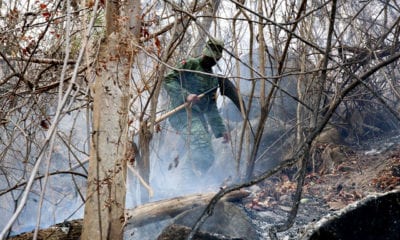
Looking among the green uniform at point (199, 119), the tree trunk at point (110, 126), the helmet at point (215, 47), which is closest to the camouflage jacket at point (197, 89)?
the green uniform at point (199, 119)

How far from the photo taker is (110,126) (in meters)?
1.60

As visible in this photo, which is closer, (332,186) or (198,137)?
(332,186)

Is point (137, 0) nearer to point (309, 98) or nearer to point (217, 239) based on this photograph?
point (217, 239)

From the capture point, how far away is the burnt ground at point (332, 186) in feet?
10.6

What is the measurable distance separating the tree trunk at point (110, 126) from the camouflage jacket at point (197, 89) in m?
2.34

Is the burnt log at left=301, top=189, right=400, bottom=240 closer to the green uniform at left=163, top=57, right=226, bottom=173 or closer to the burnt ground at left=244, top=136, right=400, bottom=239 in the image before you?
the burnt ground at left=244, top=136, right=400, bottom=239

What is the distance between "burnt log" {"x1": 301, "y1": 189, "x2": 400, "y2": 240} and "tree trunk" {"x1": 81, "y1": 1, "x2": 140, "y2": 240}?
103 cm

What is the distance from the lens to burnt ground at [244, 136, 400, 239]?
3218 mm

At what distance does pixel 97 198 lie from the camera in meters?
1.56

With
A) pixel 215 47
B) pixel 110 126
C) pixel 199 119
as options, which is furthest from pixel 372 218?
pixel 199 119

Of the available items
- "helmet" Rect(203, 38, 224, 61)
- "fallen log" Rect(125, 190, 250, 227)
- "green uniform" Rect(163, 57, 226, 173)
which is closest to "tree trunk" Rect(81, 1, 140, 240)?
"helmet" Rect(203, 38, 224, 61)

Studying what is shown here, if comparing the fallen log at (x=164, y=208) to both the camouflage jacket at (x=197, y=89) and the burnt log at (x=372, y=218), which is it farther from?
the burnt log at (x=372, y=218)

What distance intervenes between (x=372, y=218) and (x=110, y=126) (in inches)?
46.0

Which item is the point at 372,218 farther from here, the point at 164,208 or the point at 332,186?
the point at 332,186
